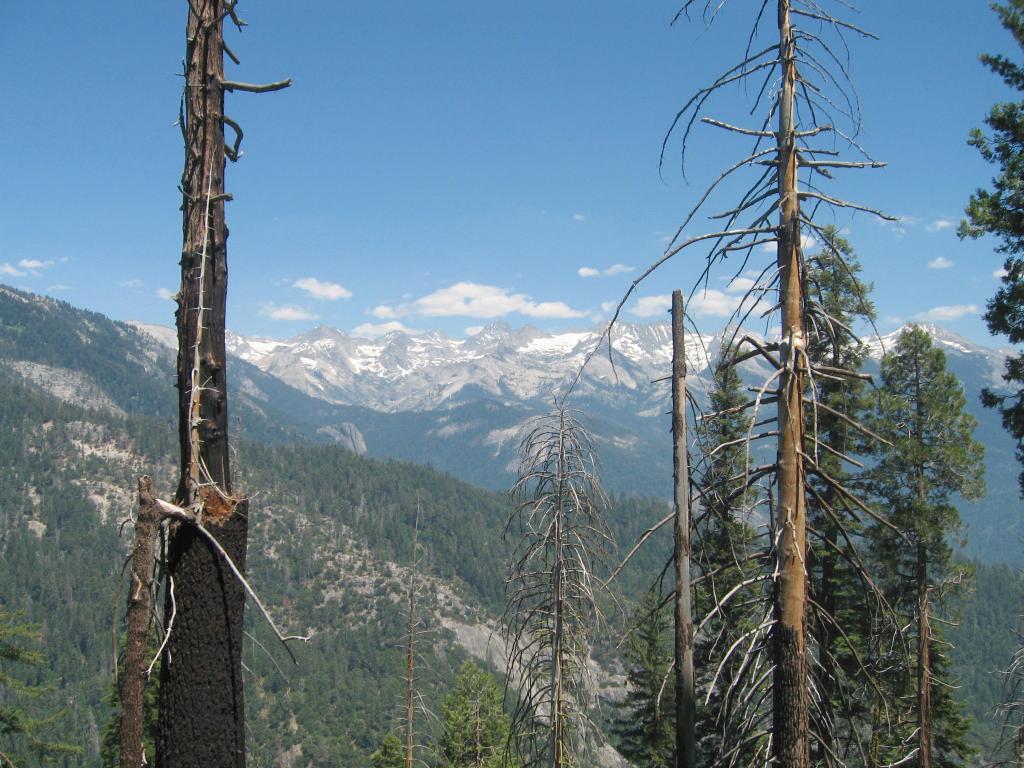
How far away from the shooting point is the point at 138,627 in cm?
349

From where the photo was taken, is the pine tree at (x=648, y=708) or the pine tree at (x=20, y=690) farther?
the pine tree at (x=648, y=708)

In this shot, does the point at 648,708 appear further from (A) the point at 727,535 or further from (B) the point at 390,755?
(A) the point at 727,535

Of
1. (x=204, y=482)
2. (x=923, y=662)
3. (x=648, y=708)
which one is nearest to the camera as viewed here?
(x=204, y=482)

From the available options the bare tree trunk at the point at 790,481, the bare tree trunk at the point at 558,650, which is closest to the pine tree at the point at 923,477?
the bare tree trunk at the point at 558,650

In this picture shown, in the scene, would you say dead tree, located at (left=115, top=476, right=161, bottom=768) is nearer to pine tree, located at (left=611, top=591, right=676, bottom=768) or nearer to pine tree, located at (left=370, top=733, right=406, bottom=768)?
pine tree, located at (left=611, top=591, right=676, bottom=768)

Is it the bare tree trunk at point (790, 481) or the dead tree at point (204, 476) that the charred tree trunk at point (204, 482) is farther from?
the bare tree trunk at point (790, 481)

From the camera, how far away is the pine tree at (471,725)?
2744cm

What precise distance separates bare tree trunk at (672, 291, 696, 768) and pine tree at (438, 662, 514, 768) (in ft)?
72.6

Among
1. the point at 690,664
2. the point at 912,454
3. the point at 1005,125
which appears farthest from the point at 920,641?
the point at 690,664

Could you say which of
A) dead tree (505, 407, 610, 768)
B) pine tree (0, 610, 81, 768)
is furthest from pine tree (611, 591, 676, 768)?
pine tree (0, 610, 81, 768)

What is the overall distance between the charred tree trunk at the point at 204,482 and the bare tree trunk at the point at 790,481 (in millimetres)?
3164

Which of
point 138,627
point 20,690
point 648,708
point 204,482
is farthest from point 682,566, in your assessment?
point 648,708

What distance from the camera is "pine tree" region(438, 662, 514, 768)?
27.4 meters

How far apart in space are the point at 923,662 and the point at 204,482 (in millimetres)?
14797
